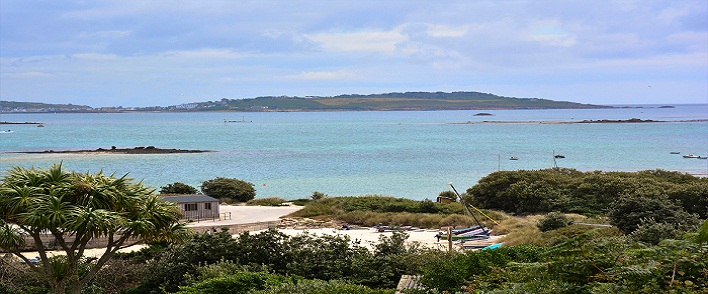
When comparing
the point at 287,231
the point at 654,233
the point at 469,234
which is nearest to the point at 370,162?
the point at 287,231

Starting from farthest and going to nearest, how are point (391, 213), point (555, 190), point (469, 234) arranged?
point (555, 190) → point (391, 213) → point (469, 234)

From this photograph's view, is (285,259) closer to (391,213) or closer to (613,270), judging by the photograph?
(613,270)

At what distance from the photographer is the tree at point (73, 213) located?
14562 millimetres

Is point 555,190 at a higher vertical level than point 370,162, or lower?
higher

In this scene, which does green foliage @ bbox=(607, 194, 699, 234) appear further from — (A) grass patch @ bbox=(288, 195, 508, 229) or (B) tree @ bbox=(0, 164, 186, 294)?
(B) tree @ bbox=(0, 164, 186, 294)

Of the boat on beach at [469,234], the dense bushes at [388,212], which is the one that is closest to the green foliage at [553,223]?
the boat on beach at [469,234]

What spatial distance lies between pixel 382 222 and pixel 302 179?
106 ft

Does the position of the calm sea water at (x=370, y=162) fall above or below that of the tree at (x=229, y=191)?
below

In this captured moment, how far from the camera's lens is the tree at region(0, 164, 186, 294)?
1456 cm

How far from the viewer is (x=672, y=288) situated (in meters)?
7.36

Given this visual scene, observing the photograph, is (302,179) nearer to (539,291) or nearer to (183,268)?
(183,268)

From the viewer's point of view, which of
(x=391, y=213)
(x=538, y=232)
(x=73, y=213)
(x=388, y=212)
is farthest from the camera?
(x=388, y=212)

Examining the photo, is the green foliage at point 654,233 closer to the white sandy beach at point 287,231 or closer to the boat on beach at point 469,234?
the white sandy beach at point 287,231

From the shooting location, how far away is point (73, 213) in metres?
14.5
